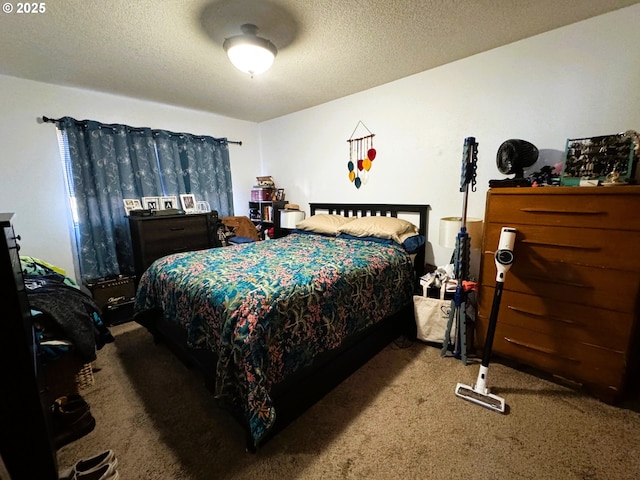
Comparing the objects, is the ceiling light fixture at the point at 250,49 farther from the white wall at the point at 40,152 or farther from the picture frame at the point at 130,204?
the picture frame at the point at 130,204

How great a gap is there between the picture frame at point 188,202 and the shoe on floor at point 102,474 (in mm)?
2693

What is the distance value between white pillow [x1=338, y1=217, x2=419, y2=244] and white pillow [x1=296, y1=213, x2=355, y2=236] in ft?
0.52

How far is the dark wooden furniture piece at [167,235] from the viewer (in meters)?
2.80

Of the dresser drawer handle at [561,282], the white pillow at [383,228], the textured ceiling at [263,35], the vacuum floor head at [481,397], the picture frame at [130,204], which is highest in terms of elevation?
the textured ceiling at [263,35]

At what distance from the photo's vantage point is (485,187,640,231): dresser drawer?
1.36 metres

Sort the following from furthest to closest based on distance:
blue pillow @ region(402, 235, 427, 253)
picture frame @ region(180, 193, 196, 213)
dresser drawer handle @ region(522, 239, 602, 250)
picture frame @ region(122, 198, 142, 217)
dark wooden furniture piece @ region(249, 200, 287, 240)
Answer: dark wooden furniture piece @ region(249, 200, 287, 240), picture frame @ region(180, 193, 196, 213), picture frame @ region(122, 198, 142, 217), blue pillow @ region(402, 235, 427, 253), dresser drawer handle @ region(522, 239, 602, 250)

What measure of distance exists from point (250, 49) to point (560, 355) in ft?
9.02

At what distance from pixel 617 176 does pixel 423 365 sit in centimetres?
161

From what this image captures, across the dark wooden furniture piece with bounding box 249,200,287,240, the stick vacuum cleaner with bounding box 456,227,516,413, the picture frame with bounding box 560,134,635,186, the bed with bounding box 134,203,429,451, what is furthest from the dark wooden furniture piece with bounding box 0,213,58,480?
the dark wooden furniture piece with bounding box 249,200,287,240

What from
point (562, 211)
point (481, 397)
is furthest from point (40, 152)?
point (562, 211)

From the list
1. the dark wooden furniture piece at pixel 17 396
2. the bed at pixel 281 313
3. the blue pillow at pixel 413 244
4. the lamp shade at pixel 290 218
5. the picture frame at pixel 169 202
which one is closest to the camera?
the dark wooden furniture piece at pixel 17 396

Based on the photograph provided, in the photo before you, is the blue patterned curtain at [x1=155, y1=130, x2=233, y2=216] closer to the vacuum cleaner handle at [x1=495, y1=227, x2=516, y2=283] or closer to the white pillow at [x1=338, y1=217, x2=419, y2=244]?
the white pillow at [x1=338, y1=217, x2=419, y2=244]

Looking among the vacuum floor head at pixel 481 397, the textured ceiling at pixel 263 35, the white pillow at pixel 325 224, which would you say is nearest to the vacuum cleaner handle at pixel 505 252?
the vacuum floor head at pixel 481 397

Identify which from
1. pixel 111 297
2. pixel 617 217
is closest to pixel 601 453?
pixel 617 217
